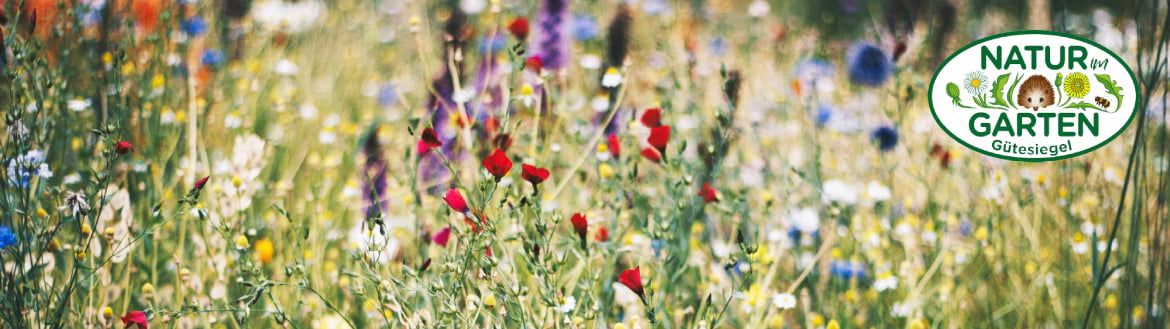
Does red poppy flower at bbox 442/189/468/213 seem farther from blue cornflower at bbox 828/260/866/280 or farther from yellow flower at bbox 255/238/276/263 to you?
A: blue cornflower at bbox 828/260/866/280

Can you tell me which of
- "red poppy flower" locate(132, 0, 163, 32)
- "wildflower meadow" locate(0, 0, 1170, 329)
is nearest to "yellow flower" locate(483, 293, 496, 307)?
"wildflower meadow" locate(0, 0, 1170, 329)

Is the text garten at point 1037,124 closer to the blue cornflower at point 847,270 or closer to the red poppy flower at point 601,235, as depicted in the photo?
the blue cornflower at point 847,270

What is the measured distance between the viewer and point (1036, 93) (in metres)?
1.45

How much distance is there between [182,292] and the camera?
4.41 ft

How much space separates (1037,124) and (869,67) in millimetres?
1371

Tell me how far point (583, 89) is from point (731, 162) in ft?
1.71

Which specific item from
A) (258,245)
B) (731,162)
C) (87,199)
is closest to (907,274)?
(731,162)

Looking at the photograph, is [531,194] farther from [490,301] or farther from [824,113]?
[824,113]

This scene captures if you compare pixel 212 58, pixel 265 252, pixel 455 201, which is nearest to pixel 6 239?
pixel 265 252

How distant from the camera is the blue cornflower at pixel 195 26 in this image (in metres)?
2.21

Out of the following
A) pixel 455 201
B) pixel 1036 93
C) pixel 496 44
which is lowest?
pixel 455 201

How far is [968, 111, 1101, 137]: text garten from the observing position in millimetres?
1438

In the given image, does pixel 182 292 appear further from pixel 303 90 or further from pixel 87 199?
pixel 303 90

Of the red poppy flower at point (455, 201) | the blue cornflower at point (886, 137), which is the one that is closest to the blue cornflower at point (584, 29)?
the blue cornflower at point (886, 137)
